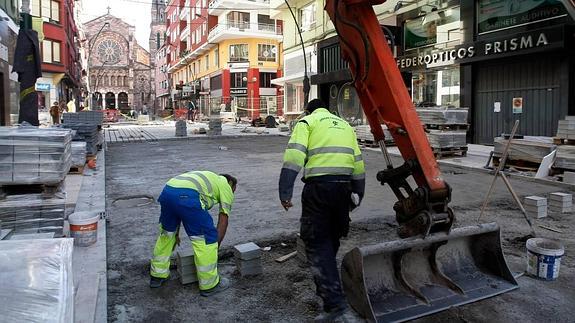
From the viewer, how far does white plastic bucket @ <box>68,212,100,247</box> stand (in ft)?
18.4

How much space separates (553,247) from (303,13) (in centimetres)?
2978

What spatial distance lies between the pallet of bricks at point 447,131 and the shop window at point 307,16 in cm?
1801

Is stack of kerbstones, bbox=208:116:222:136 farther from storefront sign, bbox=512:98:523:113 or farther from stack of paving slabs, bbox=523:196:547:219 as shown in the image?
stack of paving slabs, bbox=523:196:547:219

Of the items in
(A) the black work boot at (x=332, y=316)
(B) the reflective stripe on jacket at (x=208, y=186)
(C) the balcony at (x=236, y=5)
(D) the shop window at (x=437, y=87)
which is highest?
(C) the balcony at (x=236, y=5)

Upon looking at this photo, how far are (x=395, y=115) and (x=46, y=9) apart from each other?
41.5 m

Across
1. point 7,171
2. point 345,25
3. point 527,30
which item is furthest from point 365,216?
point 527,30

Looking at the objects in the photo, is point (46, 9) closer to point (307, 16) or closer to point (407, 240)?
point (307, 16)

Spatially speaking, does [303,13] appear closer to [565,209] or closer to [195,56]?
[565,209]

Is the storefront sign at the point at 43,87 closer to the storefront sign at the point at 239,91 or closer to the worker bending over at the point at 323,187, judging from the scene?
the storefront sign at the point at 239,91

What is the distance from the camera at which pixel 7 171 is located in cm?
586

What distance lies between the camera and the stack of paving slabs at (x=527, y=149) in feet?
35.7

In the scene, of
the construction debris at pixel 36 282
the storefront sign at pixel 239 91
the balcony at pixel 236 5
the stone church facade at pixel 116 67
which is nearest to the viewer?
the construction debris at pixel 36 282

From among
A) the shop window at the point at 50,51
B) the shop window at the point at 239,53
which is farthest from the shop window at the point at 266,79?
the shop window at the point at 50,51

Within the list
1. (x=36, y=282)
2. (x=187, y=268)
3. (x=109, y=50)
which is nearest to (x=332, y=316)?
(x=187, y=268)
